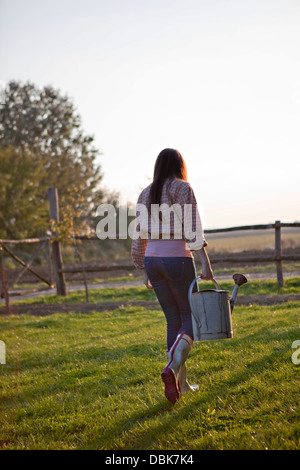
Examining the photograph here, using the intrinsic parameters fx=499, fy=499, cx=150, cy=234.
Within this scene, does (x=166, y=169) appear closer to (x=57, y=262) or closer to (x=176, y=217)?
(x=176, y=217)

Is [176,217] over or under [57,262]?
over

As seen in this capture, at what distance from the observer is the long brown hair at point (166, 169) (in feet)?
13.4

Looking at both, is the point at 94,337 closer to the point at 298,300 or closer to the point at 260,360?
the point at 260,360

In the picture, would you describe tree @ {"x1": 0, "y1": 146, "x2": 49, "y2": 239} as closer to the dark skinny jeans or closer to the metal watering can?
the dark skinny jeans

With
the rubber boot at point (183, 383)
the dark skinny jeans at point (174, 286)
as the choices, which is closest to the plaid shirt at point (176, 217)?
the dark skinny jeans at point (174, 286)

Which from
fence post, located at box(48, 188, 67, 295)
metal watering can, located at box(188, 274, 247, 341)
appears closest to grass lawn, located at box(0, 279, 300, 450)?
metal watering can, located at box(188, 274, 247, 341)

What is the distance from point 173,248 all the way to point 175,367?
92 cm

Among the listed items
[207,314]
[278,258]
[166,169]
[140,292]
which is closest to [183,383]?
[207,314]

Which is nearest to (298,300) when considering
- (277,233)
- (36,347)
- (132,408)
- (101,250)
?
(277,233)

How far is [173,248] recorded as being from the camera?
Answer: 397 centimetres

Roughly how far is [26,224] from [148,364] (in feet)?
75.1

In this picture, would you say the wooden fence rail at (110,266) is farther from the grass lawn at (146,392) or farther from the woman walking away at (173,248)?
the woman walking away at (173,248)
